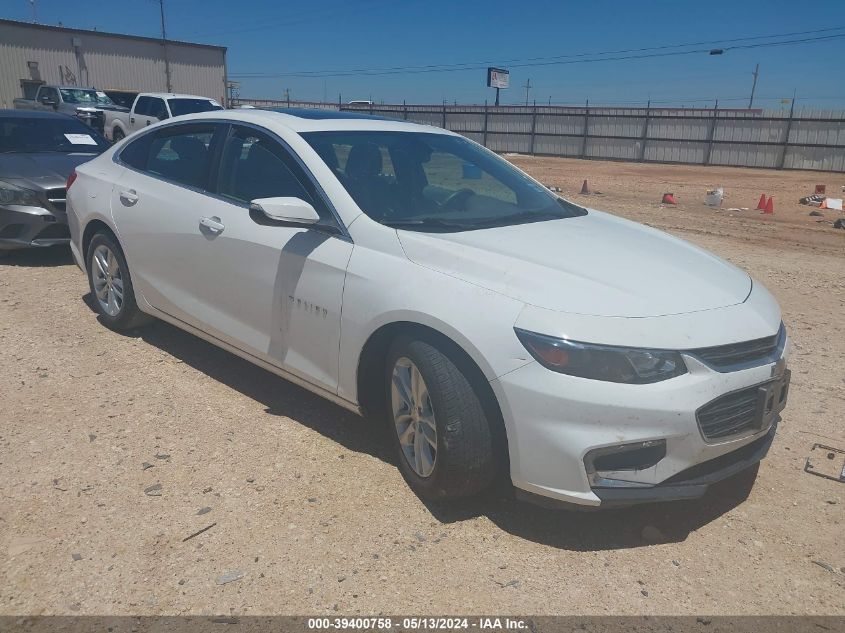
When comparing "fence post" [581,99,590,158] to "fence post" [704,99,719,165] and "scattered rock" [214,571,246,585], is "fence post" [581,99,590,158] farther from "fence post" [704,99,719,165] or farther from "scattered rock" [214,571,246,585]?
"scattered rock" [214,571,246,585]

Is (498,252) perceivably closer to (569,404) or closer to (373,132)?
(569,404)

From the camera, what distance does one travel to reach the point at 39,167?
7.41m

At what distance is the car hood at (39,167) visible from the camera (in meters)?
7.10

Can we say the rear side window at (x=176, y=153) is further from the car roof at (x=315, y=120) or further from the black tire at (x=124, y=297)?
the black tire at (x=124, y=297)

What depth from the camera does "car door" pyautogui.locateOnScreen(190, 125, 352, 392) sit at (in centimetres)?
340

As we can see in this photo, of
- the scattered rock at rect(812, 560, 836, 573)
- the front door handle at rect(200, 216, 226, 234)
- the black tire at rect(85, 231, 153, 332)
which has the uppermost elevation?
the front door handle at rect(200, 216, 226, 234)

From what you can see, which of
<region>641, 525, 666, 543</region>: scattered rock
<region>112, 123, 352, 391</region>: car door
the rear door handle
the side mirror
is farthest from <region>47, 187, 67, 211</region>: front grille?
<region>641, 525, 666, 543</region>: scattered rock

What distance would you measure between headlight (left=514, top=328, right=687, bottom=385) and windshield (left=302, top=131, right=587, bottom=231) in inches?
40.7

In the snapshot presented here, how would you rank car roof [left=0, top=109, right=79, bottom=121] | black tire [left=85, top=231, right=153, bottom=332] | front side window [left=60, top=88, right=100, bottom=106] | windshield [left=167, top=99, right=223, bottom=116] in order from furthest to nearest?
front side window [left=60, top=88, right=100, bottom=106]
windshield [left=167, top=99, right=223, bottom=116]
car roof [left=0, top=109, right=79, bottom=121]
black tire [left=85, top=231, right=153, bottom=332]

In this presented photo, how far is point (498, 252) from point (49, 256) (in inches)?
263

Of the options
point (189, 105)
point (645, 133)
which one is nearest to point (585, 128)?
point (645, 133)

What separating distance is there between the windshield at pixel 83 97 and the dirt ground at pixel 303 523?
22.8 m

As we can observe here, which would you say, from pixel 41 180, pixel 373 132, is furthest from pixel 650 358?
pixel 41 180

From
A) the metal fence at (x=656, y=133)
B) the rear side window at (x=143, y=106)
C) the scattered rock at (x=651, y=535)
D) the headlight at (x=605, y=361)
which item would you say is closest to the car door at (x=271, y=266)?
the headlight at (x=605, y=361)
